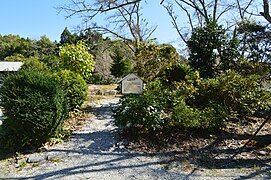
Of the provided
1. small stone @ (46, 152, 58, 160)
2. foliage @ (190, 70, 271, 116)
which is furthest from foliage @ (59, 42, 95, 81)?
small stone @ (46, 152, 58, 160)

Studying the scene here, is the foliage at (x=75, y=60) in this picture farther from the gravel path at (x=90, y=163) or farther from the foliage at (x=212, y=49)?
the gravel path at (x=90, y=163)

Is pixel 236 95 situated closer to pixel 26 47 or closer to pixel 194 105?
pixel 194 105

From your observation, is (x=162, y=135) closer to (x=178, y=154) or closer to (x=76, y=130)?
(x=178, y=154)

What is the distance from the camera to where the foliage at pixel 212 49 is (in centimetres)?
→ 1039

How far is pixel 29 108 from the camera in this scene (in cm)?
543

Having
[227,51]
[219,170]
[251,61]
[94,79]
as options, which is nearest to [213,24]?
[227,51]

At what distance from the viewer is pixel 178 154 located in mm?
5477

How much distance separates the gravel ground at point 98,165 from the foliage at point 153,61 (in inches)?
224

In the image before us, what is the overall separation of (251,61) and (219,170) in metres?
5.63

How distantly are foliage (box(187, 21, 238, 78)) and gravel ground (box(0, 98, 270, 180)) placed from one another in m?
5.58

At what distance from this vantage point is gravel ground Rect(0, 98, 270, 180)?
4.55 metres

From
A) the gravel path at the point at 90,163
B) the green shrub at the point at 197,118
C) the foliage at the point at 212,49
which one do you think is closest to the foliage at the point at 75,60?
the foliage at the point at 212,49

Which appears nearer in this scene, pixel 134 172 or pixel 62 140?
pixel 134 172

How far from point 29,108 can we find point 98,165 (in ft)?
5.55
